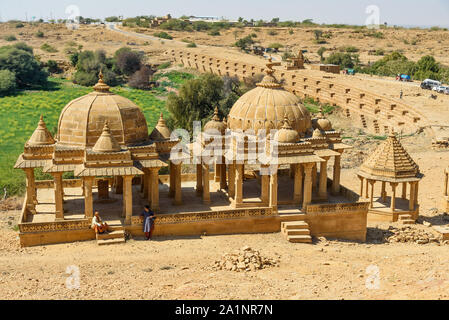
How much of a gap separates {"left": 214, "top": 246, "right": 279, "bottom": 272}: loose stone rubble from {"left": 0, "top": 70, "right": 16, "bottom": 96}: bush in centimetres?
4731

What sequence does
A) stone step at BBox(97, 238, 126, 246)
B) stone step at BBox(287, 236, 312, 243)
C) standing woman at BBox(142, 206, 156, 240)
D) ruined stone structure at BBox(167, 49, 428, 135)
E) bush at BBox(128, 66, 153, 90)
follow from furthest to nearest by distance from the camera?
bush at BBox(128, 66, 153, 90)
ruined stone structure at BBox(167, 49, 428, 135)
stone step at BBox(287, 236, 312, 243)
standing woman at BBox(142, 206, 156, 240)
stone step at BBox(97, 238, 126, 246)

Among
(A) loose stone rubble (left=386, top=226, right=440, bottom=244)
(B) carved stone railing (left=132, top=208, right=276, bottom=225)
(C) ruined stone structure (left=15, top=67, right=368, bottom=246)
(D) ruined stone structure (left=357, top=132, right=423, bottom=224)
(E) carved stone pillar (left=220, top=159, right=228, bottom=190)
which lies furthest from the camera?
(D) ruined stone structure (left=357, top=132, right=423, bottom=224)

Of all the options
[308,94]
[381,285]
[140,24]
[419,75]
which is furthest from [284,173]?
[140,24]

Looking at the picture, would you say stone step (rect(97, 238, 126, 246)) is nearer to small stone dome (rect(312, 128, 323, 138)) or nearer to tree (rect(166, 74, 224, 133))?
small stone dome (rect(312, 128, 323, 138))

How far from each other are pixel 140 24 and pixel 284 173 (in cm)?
10281

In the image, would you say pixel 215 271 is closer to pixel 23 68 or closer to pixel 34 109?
pixel 34 109

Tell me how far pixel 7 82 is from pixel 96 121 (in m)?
42.9

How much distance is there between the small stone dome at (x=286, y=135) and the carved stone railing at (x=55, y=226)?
24.1 feet

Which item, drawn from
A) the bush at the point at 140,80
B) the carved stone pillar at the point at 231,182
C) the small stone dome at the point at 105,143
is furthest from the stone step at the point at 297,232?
the bush at the point at 140,80

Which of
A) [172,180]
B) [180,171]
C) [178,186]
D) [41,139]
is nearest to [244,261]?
[178,186]

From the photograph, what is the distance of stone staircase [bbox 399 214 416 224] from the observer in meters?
21.7

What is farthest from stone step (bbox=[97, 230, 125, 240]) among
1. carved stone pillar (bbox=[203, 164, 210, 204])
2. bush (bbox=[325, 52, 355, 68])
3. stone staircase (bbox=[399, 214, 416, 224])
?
bush (bbox=[325, 52, 355, 68])
